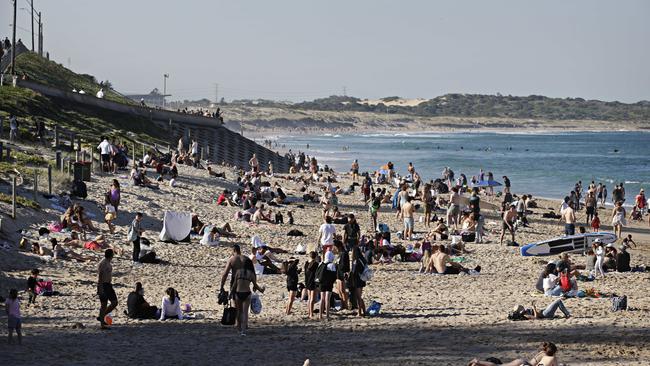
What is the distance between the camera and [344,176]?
5559 cm

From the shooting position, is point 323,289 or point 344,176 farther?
point 344,176

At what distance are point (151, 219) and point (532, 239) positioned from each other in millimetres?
10078

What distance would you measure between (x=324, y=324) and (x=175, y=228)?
28.2ft

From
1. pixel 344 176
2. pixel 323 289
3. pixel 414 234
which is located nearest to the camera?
pixel 323 289

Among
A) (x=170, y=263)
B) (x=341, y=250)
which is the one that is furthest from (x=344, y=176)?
(x=341, y=250)

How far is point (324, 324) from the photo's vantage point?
1502 centimetres

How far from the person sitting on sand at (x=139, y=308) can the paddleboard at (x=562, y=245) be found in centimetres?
1173

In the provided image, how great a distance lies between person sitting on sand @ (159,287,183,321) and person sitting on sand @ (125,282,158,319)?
0.16 m

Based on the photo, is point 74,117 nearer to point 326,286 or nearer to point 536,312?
point 326,286

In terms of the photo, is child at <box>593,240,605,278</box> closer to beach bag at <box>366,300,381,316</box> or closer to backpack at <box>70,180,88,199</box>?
beach bag at <box>366,300,381,316</box>

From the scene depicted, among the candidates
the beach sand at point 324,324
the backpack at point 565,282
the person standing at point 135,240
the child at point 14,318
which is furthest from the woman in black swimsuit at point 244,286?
the person standing at point 135,240

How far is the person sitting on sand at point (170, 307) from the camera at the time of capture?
15.0m

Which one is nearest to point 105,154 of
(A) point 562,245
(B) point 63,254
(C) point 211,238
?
(C) point 211,238

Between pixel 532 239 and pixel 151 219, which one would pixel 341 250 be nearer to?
Answer: pixel 151 219
